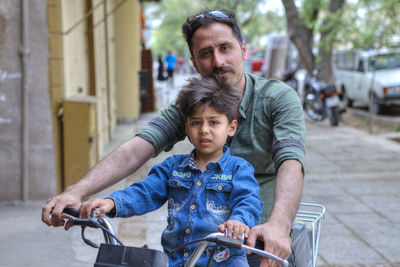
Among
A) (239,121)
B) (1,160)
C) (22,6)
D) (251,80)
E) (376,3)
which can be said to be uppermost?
(376,3)

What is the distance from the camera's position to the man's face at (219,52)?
258 cm

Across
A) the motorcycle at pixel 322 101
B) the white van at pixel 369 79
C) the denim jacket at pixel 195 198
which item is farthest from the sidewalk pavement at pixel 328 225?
the white van at pixel 369 79

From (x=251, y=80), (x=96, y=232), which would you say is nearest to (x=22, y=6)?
(x=96, y=232)

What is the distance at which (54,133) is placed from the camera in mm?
Result: 5969

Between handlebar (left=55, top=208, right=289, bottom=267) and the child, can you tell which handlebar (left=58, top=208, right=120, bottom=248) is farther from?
the child

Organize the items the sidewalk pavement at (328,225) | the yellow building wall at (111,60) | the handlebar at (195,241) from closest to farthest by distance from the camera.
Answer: the handlebar at (195,241)
the sidewalk pavement at (328,225)
the yellow building wall at (111,60)

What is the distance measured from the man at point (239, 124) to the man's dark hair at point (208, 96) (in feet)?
Result: 0.96

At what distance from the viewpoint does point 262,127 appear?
8.43 feet

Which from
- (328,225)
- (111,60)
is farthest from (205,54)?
A: (111,60)

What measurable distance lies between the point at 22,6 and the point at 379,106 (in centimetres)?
1221

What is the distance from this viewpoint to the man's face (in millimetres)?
2584

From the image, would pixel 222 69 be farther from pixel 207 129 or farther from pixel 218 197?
pixel 218 197

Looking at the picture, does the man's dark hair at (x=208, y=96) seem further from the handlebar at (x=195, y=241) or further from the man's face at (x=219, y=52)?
the handlebar at (x=195, y=241)

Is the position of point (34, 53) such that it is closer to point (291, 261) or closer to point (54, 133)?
point (54, 133)
